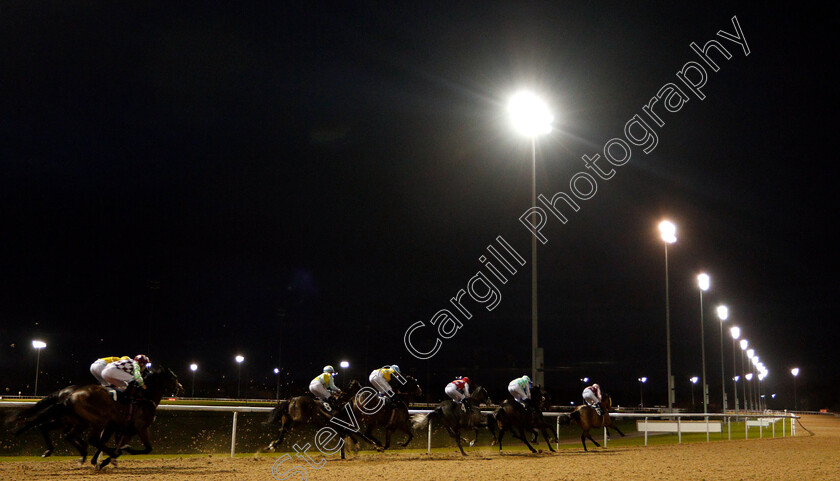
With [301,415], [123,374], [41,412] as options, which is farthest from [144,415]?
[301,415]

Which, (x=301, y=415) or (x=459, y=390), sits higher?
(x=459, y=390)

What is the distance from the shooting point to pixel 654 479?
363 inches

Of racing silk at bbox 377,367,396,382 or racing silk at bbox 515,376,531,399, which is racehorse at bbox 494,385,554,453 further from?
racing silk at bbox 377,367,396,382

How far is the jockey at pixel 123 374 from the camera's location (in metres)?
9.32

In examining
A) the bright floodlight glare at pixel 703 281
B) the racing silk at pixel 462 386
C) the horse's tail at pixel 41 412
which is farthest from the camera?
the bright floodlight glare at pixel 703 281

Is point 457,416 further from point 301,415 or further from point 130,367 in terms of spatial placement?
point 130,367

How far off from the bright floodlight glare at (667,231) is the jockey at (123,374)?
58.5 ft

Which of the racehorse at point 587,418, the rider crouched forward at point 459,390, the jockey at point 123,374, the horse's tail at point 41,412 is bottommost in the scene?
the racehorse at point 587,418

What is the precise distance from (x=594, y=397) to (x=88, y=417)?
10485mm

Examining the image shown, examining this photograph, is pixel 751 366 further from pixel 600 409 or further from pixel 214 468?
pixel 214 468

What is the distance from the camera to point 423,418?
13680mm

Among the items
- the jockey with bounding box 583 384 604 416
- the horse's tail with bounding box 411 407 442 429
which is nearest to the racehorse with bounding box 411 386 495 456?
the horse's tail with bounding box 411 407 442 429

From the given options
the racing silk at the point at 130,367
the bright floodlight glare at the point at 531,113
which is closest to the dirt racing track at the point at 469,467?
the racing silk at the point at 130,367

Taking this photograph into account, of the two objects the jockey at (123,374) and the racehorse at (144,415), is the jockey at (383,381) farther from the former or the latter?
the jockey at (123,374)
